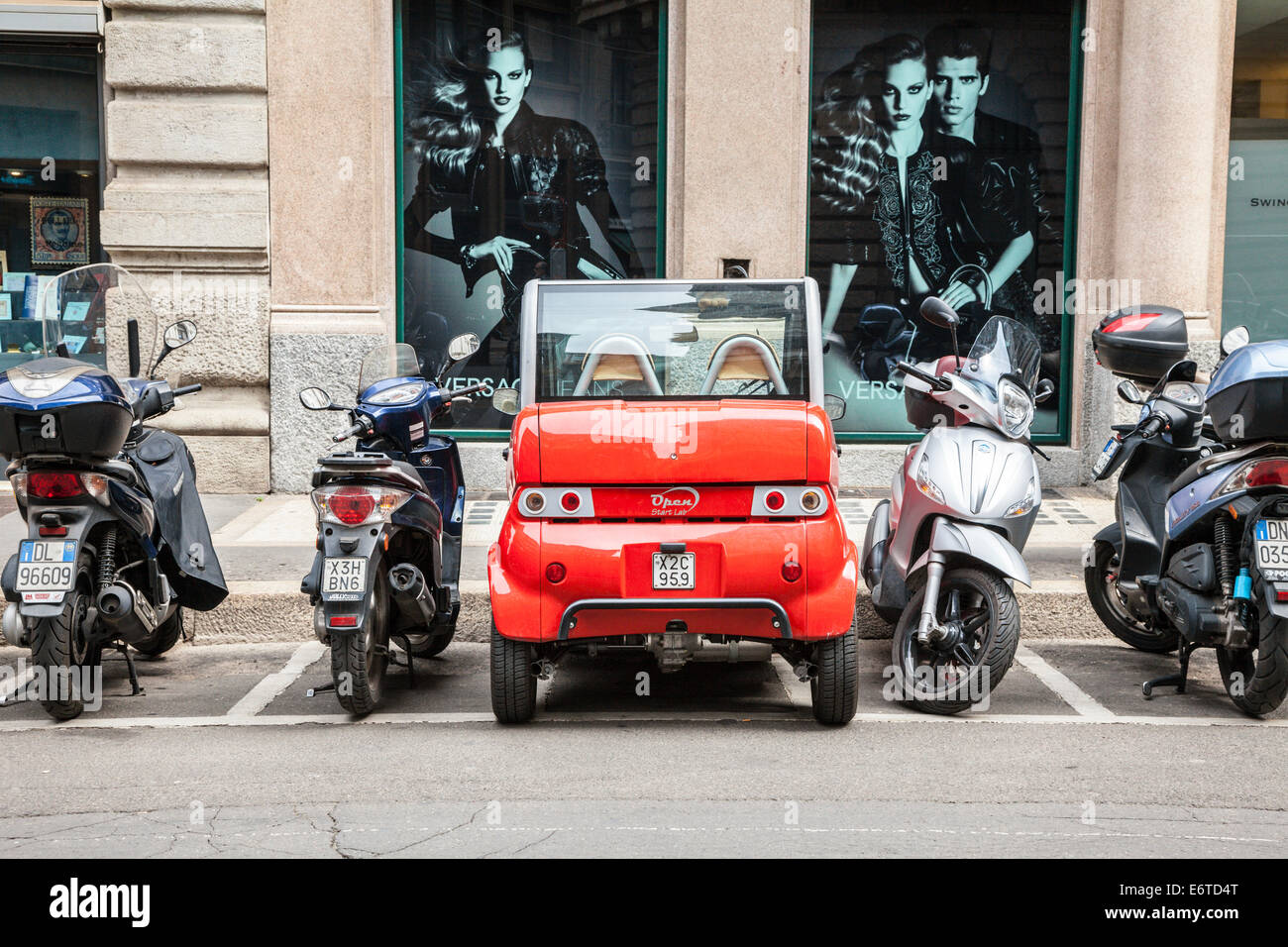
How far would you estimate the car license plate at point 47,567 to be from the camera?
17.9 ft

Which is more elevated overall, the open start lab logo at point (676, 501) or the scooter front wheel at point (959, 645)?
the open start lab logo at point (676, 501)

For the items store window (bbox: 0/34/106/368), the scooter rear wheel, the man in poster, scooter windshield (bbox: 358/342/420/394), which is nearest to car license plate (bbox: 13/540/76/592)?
scooter windshield (bbox: 358/342/420/394)

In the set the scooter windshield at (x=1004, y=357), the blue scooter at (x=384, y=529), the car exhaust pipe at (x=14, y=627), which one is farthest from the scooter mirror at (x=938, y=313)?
the car exhaust pipe at (x=14, y=627)

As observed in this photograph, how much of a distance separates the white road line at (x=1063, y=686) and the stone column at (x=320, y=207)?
5.75 m

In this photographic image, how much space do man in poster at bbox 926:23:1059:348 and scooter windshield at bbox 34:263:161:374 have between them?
710 centimetres

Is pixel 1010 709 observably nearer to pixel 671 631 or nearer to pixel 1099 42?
pixel 671 631

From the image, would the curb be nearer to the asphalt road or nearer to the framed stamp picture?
the asphalt road

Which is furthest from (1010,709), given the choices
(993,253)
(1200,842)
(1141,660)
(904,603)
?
(993,253)

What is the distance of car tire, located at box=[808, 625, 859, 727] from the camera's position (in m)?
5.45

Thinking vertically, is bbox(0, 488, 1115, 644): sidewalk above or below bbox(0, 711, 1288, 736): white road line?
above

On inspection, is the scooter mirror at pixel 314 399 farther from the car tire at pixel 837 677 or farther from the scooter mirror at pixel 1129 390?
the scooter mirror at pixel 1129 390

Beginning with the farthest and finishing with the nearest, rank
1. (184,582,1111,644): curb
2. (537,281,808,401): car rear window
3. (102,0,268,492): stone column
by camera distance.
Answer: (102,0,268,492): stone column
(184,582,1111,644): curb
(537,281,808,401): car rear window

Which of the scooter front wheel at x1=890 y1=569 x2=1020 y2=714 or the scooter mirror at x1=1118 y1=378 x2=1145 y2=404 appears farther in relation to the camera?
the scooter mirror at x1=1118 y1=378 x2=1145 y2=404

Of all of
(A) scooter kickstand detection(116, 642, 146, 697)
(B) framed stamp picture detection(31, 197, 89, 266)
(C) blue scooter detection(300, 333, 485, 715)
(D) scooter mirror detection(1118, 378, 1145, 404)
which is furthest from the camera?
(B) framed stamp picture detection(31, 197, 89, 266)
